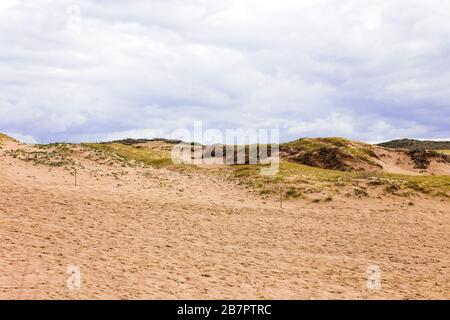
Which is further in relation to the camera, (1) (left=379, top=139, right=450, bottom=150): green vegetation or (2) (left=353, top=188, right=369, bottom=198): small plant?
(1) (left=379, top=139, right=450, bottom=150): green vegetation

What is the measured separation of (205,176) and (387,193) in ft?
50.8

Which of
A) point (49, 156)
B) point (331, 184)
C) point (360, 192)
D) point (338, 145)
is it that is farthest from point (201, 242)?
point (338, 145)

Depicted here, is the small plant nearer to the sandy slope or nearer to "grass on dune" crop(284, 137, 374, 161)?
the sandy slope

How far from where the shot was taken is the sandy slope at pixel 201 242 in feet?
43.0

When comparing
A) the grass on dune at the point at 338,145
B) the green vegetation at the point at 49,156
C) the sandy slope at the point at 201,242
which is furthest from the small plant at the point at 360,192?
the grass on dune at the point at 338,145

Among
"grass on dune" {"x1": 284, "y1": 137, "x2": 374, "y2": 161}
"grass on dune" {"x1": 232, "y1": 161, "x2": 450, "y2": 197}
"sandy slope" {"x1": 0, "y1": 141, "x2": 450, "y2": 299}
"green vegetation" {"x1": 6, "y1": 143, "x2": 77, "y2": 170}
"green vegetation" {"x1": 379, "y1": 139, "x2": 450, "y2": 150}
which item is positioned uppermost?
"green vegetation" {"x1": 379, "y1": 139, "x2": 450, "y2": 150}

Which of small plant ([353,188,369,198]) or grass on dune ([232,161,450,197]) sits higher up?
grass on dune ([232,161,450,197])

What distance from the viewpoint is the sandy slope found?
13102 millimetres

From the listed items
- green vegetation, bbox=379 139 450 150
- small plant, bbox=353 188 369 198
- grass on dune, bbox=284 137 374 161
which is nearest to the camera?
small plant, bbox=353 188 369 198

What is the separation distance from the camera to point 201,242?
61.5 ft

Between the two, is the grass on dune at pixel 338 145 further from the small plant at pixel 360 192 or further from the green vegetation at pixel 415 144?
the green vegetation at pixel 415 144

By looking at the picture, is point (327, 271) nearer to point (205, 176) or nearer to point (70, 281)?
point (70, 281)

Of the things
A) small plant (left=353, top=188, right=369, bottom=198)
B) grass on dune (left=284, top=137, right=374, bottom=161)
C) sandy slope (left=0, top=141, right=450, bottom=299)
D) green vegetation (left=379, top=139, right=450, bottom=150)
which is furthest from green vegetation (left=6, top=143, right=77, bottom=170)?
green vegetation (left=379, top=139, right=450, bottom=150)
